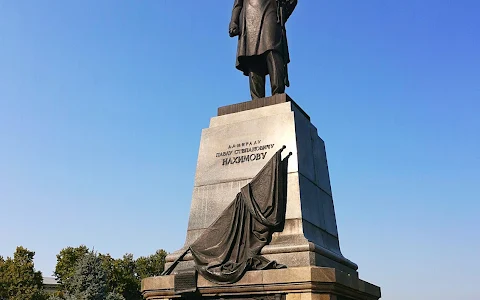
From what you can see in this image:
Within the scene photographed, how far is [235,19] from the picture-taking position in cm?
1220

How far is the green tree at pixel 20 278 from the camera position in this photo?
3538 centimetres

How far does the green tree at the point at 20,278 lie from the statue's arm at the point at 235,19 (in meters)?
30.4

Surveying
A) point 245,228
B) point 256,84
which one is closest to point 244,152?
point 245,228

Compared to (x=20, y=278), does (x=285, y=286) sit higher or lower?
lower

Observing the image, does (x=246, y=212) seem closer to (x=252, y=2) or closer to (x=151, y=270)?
(x=252, y=2)

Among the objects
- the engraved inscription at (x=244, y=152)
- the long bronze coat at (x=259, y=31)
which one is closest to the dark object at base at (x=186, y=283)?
the engraved inscription at (x=244, y=152)

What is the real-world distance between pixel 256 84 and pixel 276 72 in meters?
0.70

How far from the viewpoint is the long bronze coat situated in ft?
37.5

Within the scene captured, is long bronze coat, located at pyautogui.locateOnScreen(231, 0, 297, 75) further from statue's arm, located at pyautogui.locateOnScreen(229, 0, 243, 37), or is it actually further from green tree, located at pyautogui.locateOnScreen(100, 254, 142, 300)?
green tree, located at pyautogui.locateOnScreen(100, 254, 142, 300)

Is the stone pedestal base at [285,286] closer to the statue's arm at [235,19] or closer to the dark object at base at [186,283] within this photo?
the dark object at base at [186,283]

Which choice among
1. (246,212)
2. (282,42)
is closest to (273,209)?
(246,212)

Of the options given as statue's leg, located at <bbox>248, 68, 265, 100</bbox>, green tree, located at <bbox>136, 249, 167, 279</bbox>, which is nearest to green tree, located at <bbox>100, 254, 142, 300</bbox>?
green tree, located at <bbox>136, 249, 167, 279</bbox>

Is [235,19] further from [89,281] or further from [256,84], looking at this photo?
[89,281]

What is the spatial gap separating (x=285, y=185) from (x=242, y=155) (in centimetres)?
135
